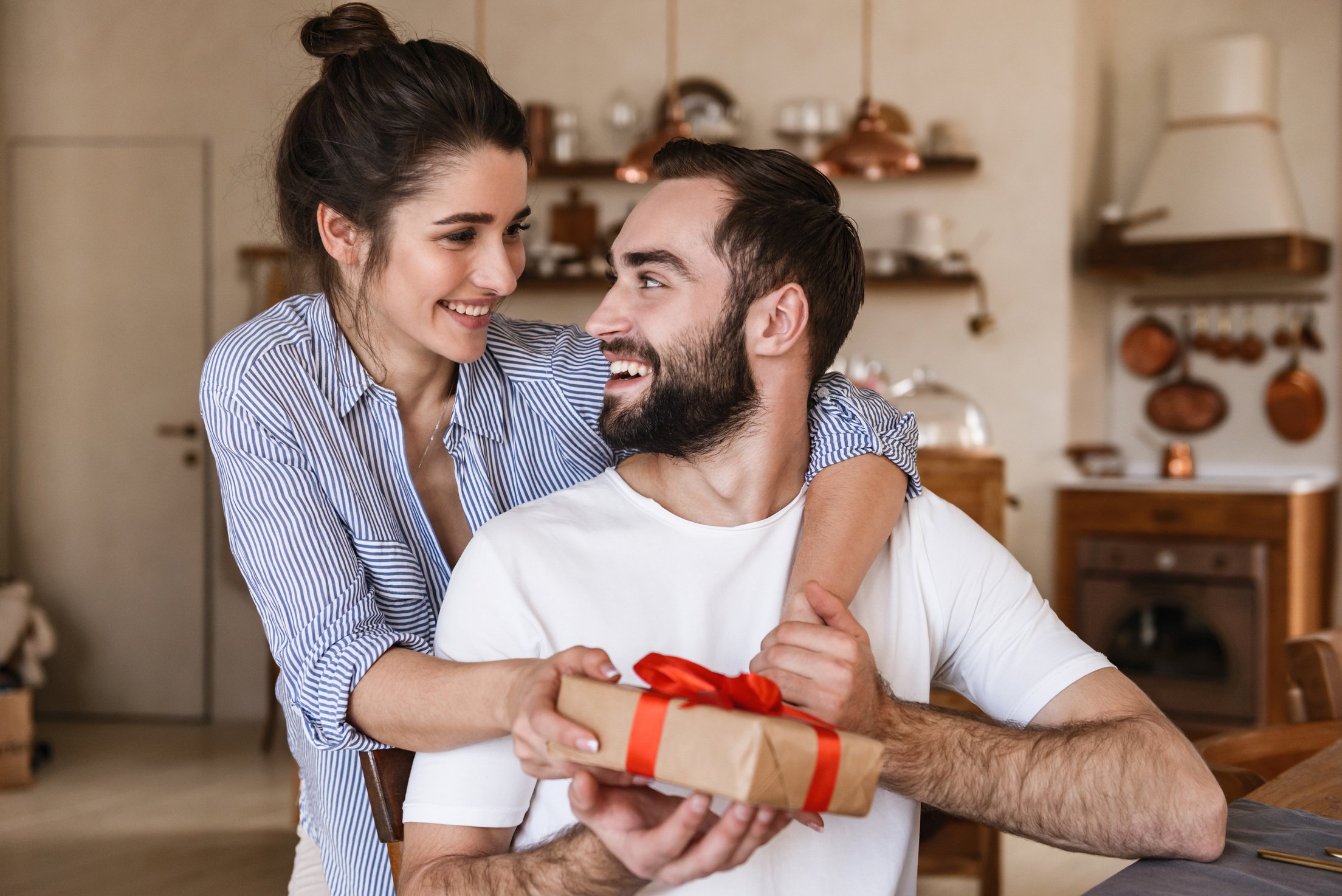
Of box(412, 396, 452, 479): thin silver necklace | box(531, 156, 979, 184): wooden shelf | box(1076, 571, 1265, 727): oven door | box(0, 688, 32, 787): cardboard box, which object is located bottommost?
box(0, 688, 32, 787): cardboard box

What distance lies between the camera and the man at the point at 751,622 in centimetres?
107

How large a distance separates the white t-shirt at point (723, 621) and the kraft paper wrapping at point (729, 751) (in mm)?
324

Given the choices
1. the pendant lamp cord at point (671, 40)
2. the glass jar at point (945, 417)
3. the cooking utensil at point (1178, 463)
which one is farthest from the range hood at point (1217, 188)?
the pendant lamp cord at point (671, 40)

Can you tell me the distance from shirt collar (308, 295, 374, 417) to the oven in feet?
12.0

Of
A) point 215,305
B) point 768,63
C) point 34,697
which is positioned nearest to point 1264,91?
point 768,63

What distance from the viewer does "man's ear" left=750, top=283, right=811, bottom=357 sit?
56.3 inches

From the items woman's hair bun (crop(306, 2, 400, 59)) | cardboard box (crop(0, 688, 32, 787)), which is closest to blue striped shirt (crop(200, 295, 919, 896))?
Result: woman's hair bun (crop(306, 2, 400, 59))

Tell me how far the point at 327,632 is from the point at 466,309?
46 cm

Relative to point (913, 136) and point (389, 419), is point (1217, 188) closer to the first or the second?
point (913, 136)

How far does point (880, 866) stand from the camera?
48.5 inches

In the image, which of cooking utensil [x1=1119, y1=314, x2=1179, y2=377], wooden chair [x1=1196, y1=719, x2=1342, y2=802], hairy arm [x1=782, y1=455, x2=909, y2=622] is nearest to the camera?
hairy arm [x1=782, y1=455, x2=909, y2=622]

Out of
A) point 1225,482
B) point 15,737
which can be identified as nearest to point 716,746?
point 15,737

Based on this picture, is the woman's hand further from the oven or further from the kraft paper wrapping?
the oven

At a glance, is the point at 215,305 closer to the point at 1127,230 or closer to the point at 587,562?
the point at 1127,230
